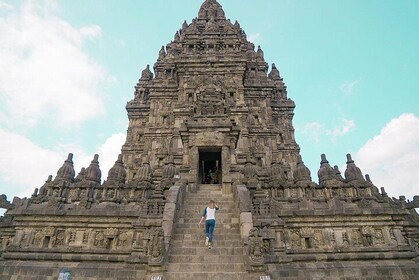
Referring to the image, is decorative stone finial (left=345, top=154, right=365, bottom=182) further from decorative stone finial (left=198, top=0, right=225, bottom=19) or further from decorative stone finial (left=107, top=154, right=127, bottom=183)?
decorative stone finial (left=198, top=0, right=225, bottom=19)

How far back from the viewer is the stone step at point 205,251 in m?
10.7

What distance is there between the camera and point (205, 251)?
10758 millimetres

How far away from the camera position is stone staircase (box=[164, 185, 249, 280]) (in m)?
9.74

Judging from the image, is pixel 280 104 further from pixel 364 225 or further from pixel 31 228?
pixel 31 228

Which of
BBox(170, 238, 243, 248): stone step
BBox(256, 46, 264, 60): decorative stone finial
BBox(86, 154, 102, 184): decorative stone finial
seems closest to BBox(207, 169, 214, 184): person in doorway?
BBox(86, 154, 102, 184): decorative stone finial

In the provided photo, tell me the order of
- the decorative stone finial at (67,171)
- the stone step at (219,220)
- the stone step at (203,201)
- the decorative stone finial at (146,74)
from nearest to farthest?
the stone step at (219,220) → the stone step at (203,201) → the decorative stone finial at (67,171) → the decorative stone finial at (146,74)

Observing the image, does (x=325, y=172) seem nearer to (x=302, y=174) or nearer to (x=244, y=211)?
(x=302, y=174)

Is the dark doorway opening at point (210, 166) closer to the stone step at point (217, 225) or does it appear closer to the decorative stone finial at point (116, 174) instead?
the decorative stone finial at point (116, 174)

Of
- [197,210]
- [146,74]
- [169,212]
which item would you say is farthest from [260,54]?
[169,212]

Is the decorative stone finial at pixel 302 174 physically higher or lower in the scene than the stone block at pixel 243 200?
higher

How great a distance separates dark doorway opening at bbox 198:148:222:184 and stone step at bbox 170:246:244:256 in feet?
26.3

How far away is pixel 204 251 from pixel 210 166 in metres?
10.6

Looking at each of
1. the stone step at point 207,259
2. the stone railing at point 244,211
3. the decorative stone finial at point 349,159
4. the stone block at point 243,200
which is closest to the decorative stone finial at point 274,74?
the decorative stone finial at point 349,159

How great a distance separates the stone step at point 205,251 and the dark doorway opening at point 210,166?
8019 mm
